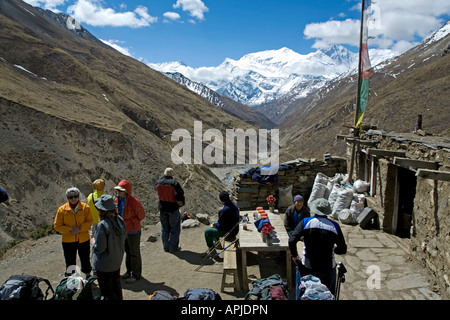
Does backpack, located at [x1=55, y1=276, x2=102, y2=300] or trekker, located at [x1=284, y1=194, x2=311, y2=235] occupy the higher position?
trekker, located at [x1=284, y1=194, x2=311, y2=235]

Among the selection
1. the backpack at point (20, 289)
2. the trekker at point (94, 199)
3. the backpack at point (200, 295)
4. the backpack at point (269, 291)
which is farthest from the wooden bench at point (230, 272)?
the backpack at point (20, 289)

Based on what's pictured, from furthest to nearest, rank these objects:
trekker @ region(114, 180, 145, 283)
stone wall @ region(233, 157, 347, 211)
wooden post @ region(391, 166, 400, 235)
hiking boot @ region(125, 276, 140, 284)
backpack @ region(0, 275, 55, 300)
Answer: stone wall @ region(233, 157, 347, 211) → wooden post @ region(391, 166, 400, 235) → hiking boot @ region(125, 276, 140, 284) → trekker @ region(114, 180, 145, 283) → backpack @ region(0, 275, 55, 300)

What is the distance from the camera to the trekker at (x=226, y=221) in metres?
6.30

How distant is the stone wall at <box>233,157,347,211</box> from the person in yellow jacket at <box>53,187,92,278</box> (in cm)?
472

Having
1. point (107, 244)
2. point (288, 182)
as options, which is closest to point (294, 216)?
point (107, 244)

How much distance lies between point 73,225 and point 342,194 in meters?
6.33

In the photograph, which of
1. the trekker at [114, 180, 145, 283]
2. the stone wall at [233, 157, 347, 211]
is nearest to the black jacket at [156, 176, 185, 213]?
the trekker at [114, 180, 145, 283]

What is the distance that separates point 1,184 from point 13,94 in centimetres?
908

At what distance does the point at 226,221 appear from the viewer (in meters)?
6.43

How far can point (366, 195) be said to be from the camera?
8625mm

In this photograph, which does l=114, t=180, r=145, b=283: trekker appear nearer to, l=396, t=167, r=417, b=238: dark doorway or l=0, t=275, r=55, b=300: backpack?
l=0, t=275, r=55, b=300: backpack

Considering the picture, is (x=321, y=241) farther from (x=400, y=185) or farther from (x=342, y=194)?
(x=400, y=185)

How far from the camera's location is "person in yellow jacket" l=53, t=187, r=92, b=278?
197 inches
